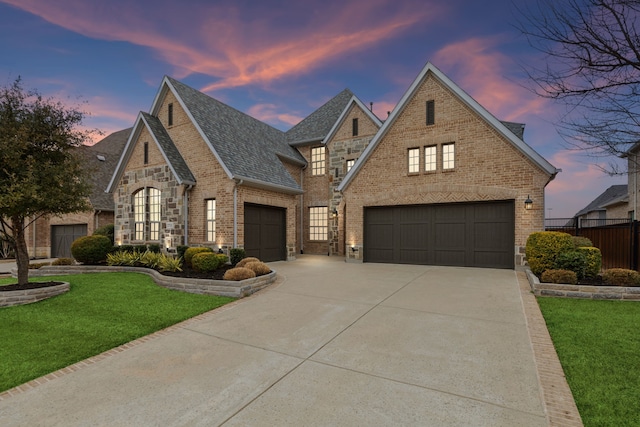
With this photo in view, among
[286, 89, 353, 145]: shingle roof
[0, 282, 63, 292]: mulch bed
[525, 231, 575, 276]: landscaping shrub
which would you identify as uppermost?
[286, 89, 353, 145]: shingle roof

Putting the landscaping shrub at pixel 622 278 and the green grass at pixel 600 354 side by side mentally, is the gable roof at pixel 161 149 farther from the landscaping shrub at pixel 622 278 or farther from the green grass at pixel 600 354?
the landscaping shrub at pixel 622 278

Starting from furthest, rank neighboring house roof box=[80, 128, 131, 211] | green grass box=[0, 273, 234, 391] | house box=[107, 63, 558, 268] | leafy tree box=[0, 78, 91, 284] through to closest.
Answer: neighboring house roof box=[80, 128, 131, 211], house box=[107, 63, 558, 268], leafy tree box=[0, 78, 91, 284], green grass box=[0, 273, 234, 391]

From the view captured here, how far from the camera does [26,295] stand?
779 cm

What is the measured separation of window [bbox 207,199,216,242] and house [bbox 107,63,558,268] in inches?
2.0

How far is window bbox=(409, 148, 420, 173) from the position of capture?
45.6 feet

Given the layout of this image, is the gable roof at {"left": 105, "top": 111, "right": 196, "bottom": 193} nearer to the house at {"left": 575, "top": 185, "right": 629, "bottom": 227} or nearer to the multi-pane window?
the multi-pane window

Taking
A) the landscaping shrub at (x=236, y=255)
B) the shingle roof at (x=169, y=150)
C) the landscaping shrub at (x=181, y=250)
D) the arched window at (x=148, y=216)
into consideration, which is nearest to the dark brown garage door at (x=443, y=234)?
the landscaping shrub at (x=236, y=255)

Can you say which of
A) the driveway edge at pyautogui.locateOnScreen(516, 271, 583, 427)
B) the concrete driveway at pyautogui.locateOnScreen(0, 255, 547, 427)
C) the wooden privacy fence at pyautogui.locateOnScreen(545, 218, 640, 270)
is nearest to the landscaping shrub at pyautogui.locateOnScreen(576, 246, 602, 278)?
the wooden privacy fence at pyautogui.locateOnScreen(545, 218, 640, 270)

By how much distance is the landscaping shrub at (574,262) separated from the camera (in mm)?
8500

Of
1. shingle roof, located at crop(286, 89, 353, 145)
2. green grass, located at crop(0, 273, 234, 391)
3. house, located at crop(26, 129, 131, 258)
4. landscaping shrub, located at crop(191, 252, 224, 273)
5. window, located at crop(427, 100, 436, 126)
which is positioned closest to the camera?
green grass, located at crop(0, 273, 234, 391)

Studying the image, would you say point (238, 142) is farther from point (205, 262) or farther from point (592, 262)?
point (592, 262)

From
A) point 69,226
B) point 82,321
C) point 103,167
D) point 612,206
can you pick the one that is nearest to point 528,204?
point 82,321

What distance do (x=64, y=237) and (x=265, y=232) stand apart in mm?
18265

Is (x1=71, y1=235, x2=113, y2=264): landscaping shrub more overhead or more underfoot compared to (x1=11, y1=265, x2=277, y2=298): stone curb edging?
more overhead
